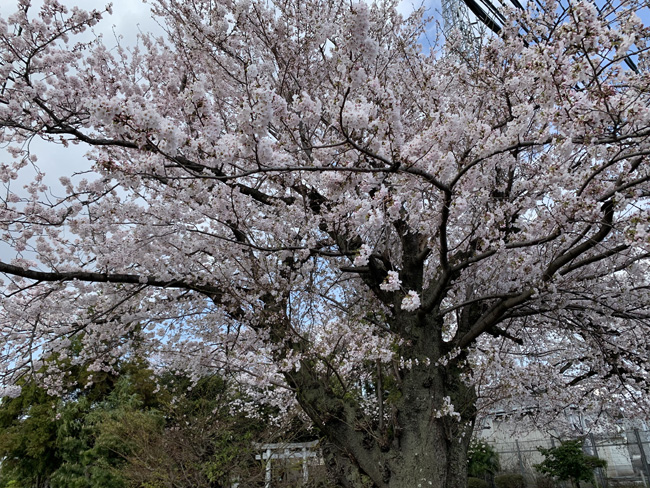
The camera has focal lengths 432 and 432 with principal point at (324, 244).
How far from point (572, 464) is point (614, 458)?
269 centimetres

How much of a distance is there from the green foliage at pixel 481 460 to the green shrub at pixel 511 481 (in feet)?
0.94

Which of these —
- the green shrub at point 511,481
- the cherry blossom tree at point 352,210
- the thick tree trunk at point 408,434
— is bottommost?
the green shrub at point 511,481

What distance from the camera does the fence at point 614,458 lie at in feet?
34.4

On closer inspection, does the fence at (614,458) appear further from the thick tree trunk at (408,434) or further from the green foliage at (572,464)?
the thick tree trunk at (408,434)

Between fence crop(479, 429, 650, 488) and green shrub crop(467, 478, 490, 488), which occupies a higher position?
fence crop(479, 429, 650, 488)

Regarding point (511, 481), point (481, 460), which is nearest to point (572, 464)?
point (511, 481)

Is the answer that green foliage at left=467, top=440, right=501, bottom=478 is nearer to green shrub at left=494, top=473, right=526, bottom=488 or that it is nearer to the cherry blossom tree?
green shrub at left=494, top=473, right=526, bottom=488

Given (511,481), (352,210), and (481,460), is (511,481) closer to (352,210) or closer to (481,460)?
(481,460)

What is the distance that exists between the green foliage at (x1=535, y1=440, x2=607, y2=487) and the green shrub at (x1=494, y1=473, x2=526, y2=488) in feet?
5.18

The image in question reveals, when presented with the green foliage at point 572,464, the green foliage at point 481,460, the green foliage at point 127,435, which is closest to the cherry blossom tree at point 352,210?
the green foliage at point 127,435

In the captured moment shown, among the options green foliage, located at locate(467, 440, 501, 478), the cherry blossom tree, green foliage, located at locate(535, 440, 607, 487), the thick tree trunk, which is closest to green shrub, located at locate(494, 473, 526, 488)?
green foliage, located at locate(467, 440, 501, 478)

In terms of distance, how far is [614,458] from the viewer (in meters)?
11.9

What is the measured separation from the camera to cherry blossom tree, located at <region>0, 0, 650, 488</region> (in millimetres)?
3049

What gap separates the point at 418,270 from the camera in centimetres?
458
